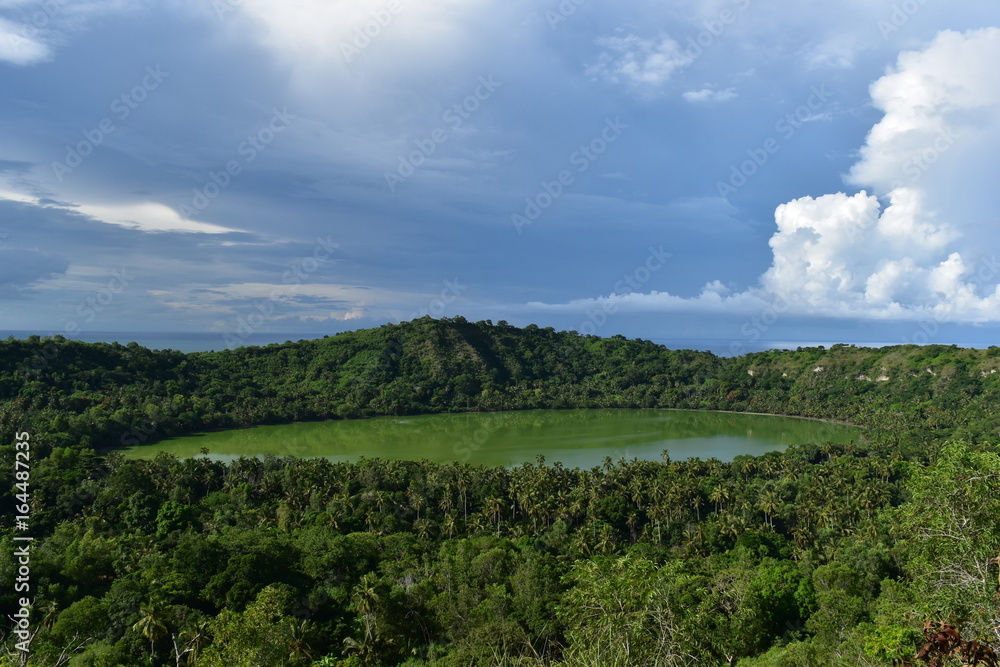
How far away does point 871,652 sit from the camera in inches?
444

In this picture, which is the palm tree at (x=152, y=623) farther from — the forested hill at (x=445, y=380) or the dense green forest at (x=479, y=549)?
the forested hill at (x=445, y=380)

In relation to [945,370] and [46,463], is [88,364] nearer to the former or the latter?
[46,463]

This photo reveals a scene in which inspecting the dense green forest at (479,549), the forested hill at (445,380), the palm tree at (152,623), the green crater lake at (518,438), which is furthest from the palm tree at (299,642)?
the forested hill at (445,380)

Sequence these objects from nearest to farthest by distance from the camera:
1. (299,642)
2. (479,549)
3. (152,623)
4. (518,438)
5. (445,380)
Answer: (299,642) < (152,623) < (479,549) < (518,438) < (445,380)

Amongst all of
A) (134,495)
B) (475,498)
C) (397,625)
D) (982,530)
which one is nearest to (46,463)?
(134,495)

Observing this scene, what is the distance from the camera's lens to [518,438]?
7200 centimetres

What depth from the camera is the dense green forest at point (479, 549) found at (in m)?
8.53

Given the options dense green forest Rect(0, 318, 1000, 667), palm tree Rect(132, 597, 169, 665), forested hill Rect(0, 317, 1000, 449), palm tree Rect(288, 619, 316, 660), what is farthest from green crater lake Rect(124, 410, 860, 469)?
palm tree Rect(132, 597, 169, 665)

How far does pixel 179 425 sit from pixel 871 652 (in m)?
76.2

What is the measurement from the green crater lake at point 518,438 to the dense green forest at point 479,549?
309 inches

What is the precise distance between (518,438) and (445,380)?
3959 cm

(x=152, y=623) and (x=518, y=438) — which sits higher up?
(x=152, y=623)

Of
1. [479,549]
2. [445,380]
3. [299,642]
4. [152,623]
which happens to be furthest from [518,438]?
[299,642]

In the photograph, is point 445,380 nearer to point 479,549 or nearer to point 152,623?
point 479,549
